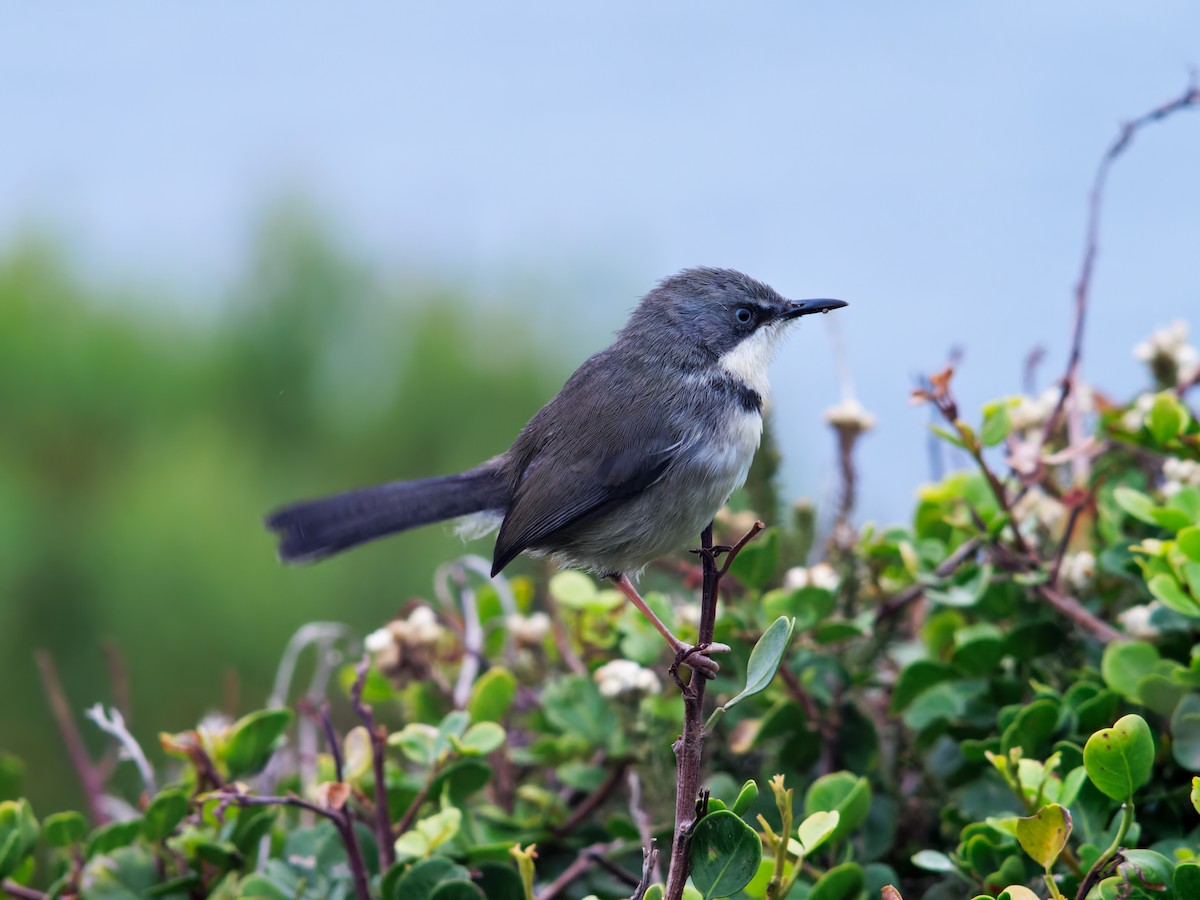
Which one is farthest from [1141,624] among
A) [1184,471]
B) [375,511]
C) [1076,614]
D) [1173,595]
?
[375,511]

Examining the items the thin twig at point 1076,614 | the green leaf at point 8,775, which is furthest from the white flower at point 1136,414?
the green leaf at point 8,775

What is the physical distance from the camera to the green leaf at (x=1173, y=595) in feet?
5.82

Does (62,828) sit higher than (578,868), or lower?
higher

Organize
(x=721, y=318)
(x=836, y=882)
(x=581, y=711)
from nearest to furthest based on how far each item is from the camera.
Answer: (x=836, y=882) → (x=581, y=711) → (x=721, y=318)

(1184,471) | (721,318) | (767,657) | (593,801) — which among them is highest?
(721,318)

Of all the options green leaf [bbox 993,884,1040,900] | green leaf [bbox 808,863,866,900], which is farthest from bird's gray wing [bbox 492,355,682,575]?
green leaf [bbox 993,884,1040,900]

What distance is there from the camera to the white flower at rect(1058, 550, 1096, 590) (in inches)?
89.4

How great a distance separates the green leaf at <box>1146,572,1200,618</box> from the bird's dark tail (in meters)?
1.24

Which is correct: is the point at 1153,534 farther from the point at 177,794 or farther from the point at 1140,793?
the point at 177,794

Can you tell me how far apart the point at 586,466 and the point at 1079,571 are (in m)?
0.94

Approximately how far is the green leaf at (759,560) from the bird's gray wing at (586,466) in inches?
9.3

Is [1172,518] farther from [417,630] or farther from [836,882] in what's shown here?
[417,630]

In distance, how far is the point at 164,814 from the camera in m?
2.00

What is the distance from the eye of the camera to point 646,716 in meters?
2.16
